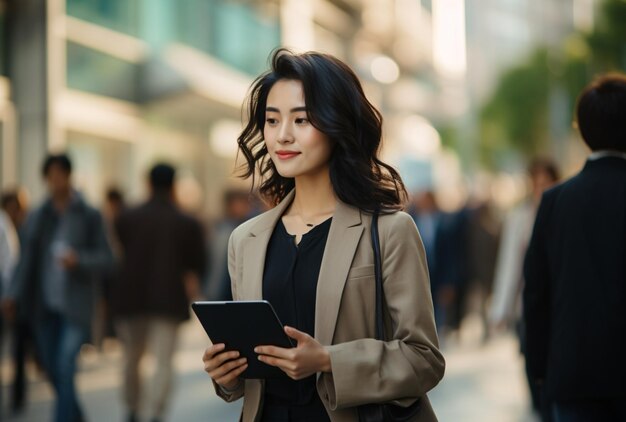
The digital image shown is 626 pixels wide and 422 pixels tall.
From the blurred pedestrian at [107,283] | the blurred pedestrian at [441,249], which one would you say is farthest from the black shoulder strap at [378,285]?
the blurred pedestrian at [441,249]

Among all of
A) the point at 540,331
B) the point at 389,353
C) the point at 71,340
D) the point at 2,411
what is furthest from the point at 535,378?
the point at 2,411

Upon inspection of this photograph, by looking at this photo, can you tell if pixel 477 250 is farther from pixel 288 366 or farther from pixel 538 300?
pixel 288 366

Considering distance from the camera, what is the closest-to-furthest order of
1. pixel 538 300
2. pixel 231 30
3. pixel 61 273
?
pixel 538 300 < pixel 61 273 < pixel 231 30

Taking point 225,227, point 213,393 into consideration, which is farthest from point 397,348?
point 225,227

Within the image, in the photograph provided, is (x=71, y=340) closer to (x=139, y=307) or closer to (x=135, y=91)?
(x=139, y=307)

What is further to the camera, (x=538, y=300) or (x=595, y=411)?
(x=538, y=300)

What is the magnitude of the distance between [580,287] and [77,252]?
4.91 m

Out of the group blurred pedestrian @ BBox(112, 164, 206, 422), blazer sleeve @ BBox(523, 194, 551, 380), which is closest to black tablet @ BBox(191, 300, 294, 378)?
blazer sleeve @ BBox(523, 194, 551, 380)

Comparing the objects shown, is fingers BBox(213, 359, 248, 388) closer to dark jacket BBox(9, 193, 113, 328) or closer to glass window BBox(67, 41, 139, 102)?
dark jacket BBox(9, 193, 113, 328)

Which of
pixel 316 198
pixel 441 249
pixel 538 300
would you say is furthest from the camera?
pixel 441 249

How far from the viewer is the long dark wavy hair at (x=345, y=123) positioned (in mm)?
3504

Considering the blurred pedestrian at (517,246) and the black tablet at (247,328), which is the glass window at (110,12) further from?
the black tablet at (247,328)

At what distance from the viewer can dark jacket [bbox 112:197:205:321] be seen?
8828 millimetres

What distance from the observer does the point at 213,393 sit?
11.1m
